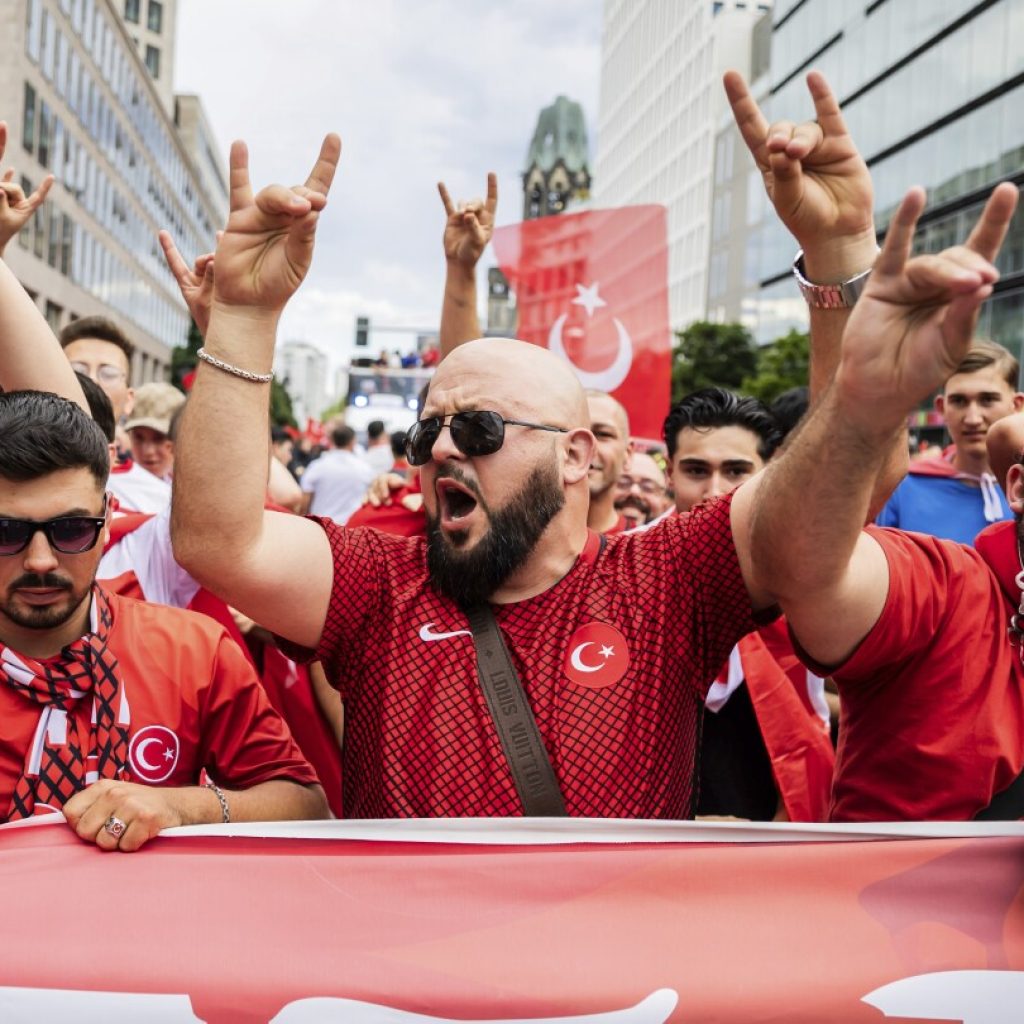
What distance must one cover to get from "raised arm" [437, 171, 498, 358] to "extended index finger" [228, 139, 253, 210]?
1.59m

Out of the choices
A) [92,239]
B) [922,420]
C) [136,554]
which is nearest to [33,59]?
[92,239]

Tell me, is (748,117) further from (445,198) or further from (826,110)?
(445,198)

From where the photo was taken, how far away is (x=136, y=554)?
3.66 metres

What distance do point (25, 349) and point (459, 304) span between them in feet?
4.85

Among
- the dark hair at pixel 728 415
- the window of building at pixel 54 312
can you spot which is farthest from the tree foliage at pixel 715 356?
the dark hair at pixel 728 415

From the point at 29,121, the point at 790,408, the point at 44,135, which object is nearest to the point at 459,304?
the point at 790,408

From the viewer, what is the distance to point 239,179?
2.43 meters

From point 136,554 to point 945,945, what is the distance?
100.0 inches

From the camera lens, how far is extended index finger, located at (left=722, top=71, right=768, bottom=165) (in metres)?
2.38

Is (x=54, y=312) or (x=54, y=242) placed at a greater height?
(x=54, y=242)

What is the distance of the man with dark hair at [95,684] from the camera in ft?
7.43

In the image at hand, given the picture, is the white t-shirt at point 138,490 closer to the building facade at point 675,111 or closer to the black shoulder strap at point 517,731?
the black shoulder strap at point 517,731

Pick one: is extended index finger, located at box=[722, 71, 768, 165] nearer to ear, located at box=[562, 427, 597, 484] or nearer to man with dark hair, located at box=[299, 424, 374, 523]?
ear, located at box=[562, 427, 597, 484]

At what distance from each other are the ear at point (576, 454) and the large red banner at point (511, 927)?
0.84 meters
